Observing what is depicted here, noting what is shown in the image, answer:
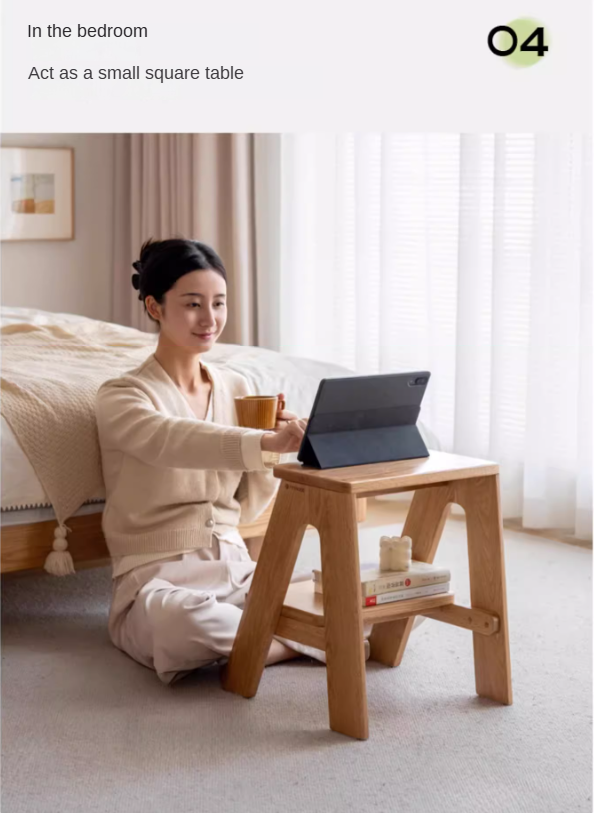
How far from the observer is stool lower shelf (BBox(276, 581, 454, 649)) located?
1.91 metres

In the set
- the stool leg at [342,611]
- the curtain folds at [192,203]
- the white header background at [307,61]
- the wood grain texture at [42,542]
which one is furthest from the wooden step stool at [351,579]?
the curtain folds at [192,203]

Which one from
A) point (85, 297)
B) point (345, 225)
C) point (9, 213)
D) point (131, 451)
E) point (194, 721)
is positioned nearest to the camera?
point (194, 721)

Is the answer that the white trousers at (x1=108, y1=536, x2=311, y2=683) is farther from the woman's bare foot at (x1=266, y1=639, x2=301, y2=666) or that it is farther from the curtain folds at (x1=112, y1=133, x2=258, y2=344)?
the curtain folds at (x1=112, y1=133, x2=258, y2=344)

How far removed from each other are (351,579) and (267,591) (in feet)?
0.79

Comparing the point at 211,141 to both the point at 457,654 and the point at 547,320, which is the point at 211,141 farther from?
the point at 457,654

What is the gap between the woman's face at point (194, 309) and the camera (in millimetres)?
2197

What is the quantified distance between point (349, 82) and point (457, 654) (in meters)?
1.16

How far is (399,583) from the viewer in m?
1.97

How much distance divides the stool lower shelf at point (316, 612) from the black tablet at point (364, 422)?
26cm

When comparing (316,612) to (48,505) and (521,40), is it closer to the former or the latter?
(48,505)

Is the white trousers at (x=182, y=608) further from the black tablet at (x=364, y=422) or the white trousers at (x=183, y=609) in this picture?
the black tablet at (x=364, y=422)

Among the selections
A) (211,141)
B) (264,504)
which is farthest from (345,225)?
(264,504)

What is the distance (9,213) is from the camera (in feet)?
16.0

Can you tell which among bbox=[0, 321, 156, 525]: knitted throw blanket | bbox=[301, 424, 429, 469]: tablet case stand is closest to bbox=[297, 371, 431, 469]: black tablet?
bbox=[301, 424, 429, 469]: tablet case stand
